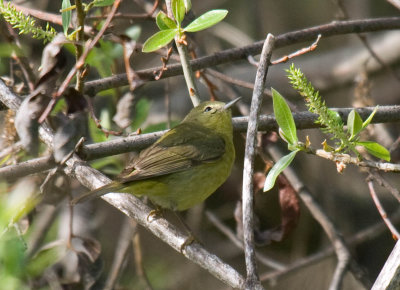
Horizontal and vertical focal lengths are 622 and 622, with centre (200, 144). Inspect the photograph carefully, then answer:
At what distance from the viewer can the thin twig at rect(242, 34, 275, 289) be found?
2.24 meters

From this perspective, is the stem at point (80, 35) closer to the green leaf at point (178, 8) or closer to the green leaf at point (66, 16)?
the green leaf at point (66, 16)

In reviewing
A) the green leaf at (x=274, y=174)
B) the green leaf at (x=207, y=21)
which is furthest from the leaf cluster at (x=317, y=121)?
the green leaf at (x=207, y=21)

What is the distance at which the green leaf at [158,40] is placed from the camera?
262 cm

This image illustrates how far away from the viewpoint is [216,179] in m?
3.84

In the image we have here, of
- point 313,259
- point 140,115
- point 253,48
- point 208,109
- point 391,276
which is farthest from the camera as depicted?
point 313,259

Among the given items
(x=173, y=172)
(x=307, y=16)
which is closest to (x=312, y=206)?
(x=173, y=172)

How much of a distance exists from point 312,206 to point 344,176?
2177 millimetres

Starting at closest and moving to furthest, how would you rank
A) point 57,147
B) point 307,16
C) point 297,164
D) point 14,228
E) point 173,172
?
point 57,147, point 14,228, point 173,172, point 297,164, point 307,16

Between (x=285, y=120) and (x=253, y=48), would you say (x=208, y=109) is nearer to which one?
(x=253, y=48)

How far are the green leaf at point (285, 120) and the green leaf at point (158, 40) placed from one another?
0.55 meters

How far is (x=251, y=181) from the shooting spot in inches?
94.0

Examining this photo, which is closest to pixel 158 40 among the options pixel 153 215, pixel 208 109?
pixel 153 215

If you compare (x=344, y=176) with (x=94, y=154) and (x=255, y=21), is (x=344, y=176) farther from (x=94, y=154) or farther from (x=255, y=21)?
(x=94, y=154)

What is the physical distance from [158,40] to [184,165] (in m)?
1.34
